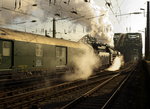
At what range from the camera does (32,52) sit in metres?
15.6

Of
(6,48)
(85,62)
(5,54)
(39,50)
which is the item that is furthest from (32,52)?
(85,62)

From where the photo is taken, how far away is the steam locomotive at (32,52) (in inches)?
517

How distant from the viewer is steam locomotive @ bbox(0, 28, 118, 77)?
13133mm

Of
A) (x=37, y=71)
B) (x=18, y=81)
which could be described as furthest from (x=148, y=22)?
(x=18, y=81)

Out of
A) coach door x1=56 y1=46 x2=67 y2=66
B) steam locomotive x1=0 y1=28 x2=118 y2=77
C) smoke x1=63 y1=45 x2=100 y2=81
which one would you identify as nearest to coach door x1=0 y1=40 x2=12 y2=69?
steam locomotive x1=0 y1=28 x2=118 y2=77

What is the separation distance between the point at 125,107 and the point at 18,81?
836cm

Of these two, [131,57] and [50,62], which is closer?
[50,62]

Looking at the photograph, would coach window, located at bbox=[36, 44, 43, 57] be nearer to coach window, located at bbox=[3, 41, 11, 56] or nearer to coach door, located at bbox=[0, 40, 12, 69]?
coach door, located at bbox=[0, 40, 12, 69]

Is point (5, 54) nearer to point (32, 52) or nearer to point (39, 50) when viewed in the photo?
point (32, 52)

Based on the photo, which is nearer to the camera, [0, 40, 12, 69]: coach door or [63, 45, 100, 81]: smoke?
[0, 40, 12, 69]: coach door

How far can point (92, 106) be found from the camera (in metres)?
8.96

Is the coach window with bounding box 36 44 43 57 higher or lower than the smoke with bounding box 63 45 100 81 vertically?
higher

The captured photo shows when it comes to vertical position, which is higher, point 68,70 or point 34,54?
point 34,54

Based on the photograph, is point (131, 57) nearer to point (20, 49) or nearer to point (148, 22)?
point (148, 22)
